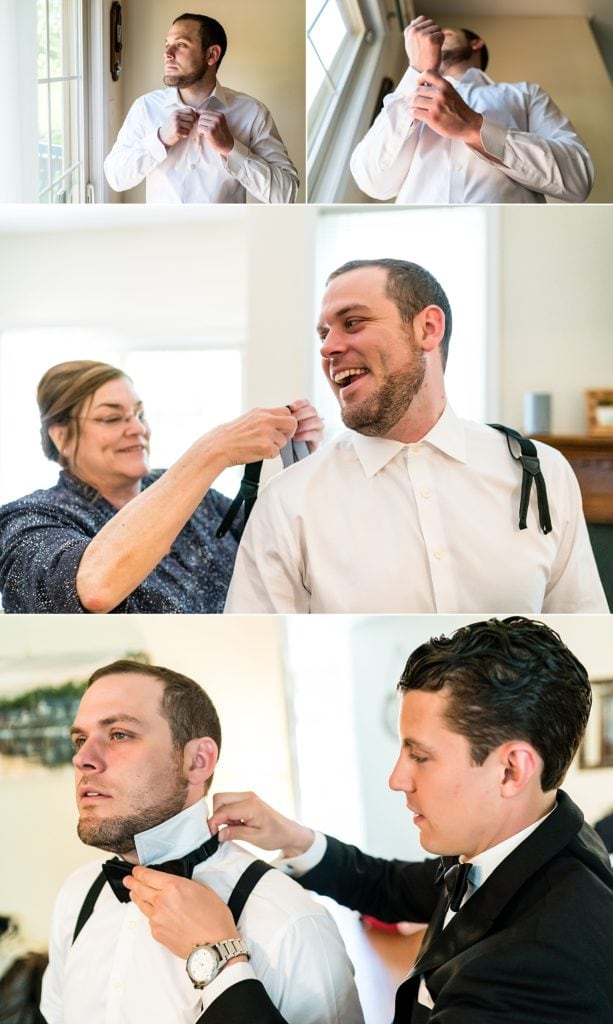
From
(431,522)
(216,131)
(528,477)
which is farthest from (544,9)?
(431,522)

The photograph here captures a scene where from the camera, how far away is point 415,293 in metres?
1.90

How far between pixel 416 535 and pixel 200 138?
81cm

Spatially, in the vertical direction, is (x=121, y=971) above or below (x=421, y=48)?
below

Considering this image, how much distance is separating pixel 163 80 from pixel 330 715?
1159mm

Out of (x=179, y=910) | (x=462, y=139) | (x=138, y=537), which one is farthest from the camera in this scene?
(x=462, y=139)

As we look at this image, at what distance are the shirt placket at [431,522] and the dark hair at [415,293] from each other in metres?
0.16

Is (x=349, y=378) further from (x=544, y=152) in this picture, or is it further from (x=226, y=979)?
(x=226, y=979)

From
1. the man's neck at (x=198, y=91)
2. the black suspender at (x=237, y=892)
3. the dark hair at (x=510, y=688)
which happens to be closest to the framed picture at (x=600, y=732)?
the dark hair at (x=510, y=688)

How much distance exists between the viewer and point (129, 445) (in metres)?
1.97

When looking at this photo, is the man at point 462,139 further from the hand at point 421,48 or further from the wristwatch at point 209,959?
the wristwatch at point 209,959

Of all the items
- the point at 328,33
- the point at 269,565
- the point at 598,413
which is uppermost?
the point at 328,33

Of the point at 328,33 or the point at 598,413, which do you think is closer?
the point at 598,413

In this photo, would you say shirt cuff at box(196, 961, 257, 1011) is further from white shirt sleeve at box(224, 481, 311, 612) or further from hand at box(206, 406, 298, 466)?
hand at box(206, 406, 298, 466)

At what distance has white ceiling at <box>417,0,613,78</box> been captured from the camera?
2033 mm
